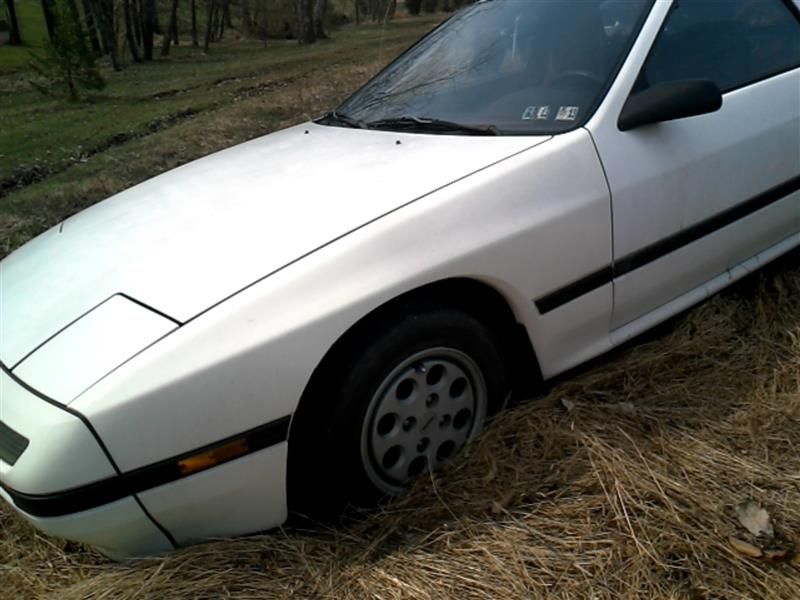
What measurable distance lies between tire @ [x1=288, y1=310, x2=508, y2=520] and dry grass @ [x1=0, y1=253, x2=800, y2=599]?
77 millimetres

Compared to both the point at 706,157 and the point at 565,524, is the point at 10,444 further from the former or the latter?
the point at 706,157

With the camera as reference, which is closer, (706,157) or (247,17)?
(706,157)

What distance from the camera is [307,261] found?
177cm

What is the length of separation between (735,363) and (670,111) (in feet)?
3.07

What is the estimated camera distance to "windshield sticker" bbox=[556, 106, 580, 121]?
7.40 feet

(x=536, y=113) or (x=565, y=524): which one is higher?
(x=536, y=113)

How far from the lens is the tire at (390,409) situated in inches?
71.7

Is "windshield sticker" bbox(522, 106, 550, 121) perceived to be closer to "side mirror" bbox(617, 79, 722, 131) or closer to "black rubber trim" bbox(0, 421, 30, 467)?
"side mirror" bbox(617, 79, 722, 131)

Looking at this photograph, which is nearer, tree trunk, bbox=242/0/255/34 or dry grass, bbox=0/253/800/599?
dry grass, bbox=0/253/800/599

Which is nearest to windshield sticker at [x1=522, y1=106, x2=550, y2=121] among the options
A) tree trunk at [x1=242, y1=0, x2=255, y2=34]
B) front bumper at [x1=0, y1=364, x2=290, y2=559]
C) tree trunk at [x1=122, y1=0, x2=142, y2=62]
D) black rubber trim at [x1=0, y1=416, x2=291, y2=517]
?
front bumper at [x1=0, y1=364, x2=290, y2=559]

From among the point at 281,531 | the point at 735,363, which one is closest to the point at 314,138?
A: the point at 281,531

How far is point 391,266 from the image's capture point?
1829 millimetres

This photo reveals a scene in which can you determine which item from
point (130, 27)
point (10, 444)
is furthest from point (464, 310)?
point (130, 27)

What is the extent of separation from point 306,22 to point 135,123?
1913cm
